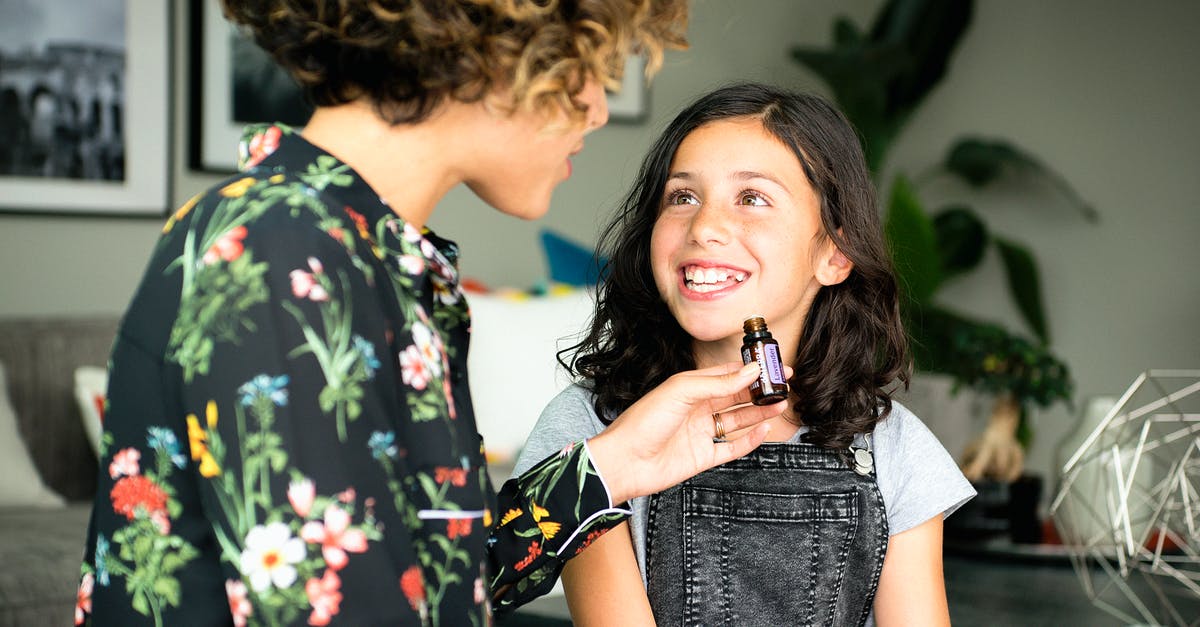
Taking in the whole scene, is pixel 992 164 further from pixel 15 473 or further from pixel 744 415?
pixel 744 415

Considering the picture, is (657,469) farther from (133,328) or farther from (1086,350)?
(1086,350)

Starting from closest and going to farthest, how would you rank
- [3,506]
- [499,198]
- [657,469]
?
1. [499,198]
2. [657,469]
3. [3,506]

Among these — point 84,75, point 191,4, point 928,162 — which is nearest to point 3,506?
point 84,75

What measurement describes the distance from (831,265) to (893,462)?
0.26m

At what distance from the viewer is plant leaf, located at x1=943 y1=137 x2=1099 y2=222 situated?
15.5ft

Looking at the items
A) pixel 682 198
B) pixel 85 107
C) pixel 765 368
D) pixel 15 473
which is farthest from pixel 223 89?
pixel 765 368

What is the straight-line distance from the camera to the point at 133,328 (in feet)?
2.48

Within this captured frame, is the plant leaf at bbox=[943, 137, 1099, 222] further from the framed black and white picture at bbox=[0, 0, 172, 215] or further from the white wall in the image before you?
the framed black and white picture at bbox=[0, 0, 172, 215]

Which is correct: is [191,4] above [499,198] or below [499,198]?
above

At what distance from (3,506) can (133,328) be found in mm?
2290

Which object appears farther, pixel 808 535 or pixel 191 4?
pixel 191 4

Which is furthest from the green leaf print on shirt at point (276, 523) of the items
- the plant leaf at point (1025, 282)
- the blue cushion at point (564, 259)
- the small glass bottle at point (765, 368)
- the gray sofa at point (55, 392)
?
the plant leaf at point (1025, 282)

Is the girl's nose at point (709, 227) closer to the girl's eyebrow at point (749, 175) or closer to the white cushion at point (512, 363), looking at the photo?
the girl's eyebrow at point (749, 175)

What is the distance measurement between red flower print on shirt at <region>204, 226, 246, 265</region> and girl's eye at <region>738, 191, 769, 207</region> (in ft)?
2.73
